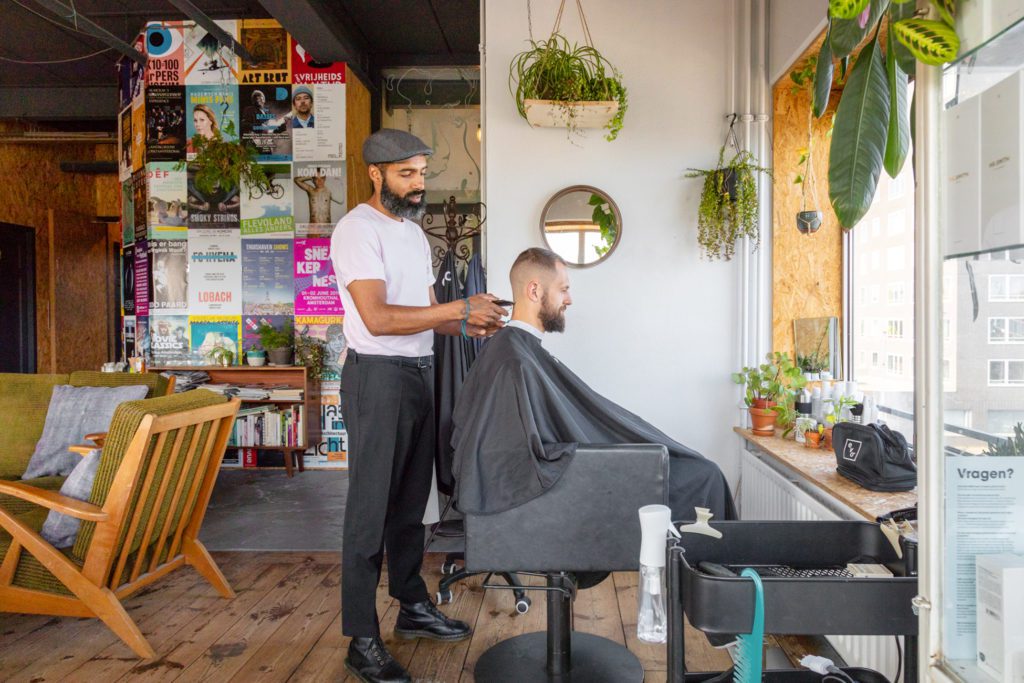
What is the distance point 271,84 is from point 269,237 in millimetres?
1126

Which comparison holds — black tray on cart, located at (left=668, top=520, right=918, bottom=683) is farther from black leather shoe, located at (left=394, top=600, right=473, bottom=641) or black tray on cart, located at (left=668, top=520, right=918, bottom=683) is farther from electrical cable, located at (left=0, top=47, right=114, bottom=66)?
electrical cable, located at (left=0, top=47, right=114, bottom=66)

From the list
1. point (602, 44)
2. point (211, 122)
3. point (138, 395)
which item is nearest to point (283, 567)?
point (138, 395)

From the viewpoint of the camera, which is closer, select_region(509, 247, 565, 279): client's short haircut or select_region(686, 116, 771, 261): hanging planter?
select_region(509, 247, 565, 279): client's short haircut

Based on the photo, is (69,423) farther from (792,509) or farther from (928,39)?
(928,39)

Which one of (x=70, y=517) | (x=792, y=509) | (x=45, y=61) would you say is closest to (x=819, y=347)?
(x=792, y=509)

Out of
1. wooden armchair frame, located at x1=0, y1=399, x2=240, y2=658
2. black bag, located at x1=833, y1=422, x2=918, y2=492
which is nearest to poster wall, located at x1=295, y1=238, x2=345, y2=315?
wooden armchair frame, located at x1=0, y1=399, x2=240, y2=658

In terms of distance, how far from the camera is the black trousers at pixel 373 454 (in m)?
2.14

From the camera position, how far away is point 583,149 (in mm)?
3201

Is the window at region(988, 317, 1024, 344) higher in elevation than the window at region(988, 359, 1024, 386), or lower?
higher

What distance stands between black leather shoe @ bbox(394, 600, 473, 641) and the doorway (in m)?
6.38

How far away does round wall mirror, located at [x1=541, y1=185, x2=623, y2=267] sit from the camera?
3.19 m

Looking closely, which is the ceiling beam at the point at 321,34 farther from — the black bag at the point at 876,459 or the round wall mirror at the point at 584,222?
the black bag at the point at 876,459

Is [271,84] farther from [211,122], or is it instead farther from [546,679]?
[546,679]

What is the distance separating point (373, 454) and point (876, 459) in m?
1.43
